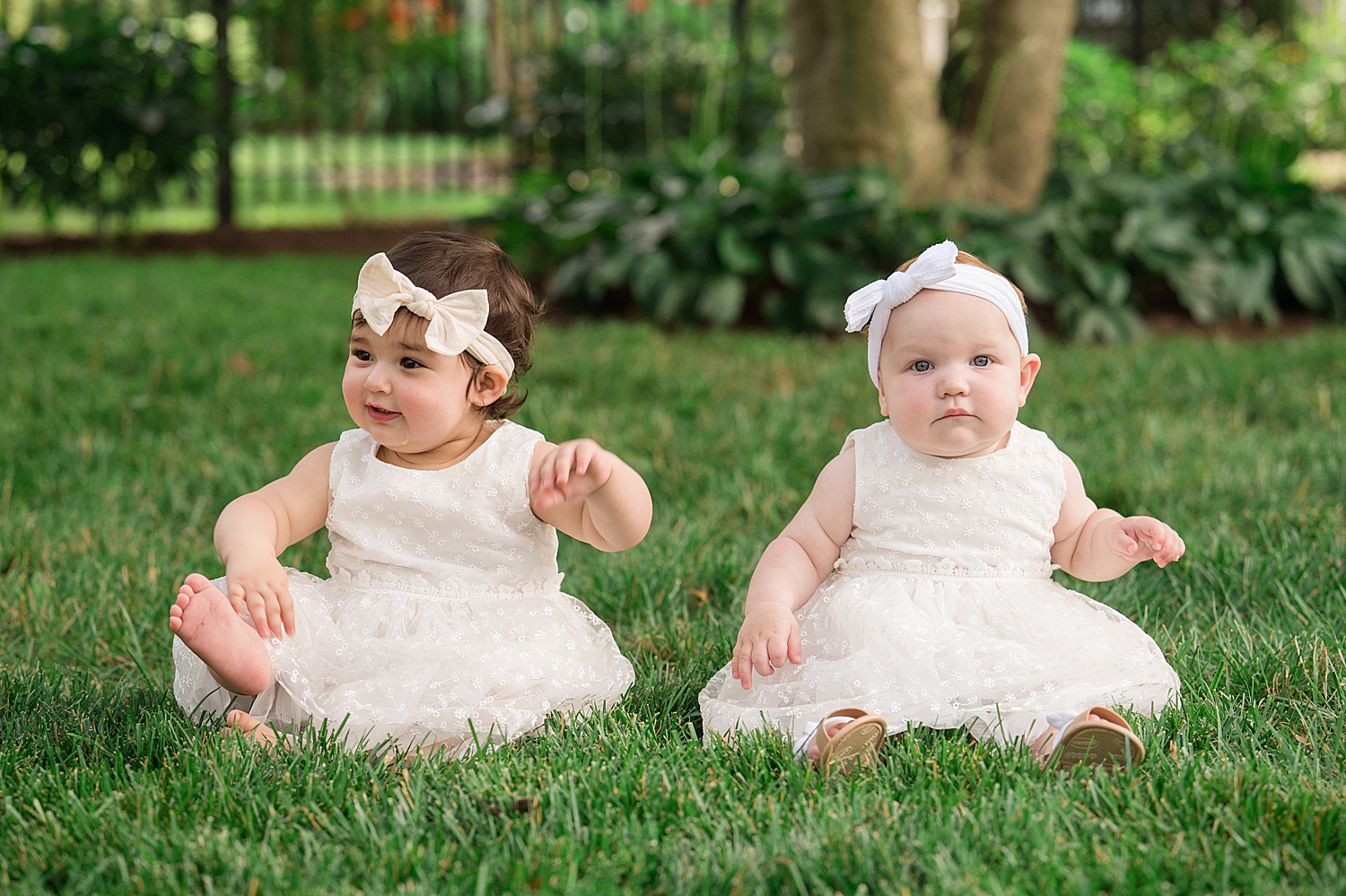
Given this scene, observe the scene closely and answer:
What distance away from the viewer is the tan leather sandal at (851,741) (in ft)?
5.97

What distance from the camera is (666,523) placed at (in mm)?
3131

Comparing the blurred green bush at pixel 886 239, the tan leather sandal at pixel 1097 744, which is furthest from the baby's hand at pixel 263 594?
the blurred green bush at pixel 886 239

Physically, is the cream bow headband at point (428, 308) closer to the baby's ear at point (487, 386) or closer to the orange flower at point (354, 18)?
the baby's ear at point (487, 386)

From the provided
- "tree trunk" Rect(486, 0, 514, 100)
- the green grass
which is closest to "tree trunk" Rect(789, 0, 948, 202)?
the green grass

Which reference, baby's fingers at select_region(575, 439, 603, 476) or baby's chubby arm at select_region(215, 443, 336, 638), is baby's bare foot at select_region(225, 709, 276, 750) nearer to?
baby's chubby arm at select_region(215, 443, 336, 638)

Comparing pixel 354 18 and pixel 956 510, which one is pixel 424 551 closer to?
pixel 956 510

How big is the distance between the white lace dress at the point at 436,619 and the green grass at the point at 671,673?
0.35 ft

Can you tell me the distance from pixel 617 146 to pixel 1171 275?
17.0 ft

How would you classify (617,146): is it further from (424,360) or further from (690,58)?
(424,360)

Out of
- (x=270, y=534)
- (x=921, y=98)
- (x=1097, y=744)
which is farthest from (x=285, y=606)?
(x=921, y=98)

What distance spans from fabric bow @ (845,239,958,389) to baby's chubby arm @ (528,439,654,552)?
455 millimetres

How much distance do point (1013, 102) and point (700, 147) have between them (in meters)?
1.63

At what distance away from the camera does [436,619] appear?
212 cm

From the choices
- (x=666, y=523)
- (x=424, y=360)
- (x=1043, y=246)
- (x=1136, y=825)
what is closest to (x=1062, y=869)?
(x=1136, y=825)
